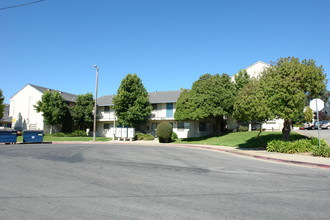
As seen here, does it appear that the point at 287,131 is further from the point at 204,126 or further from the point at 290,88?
the point at 204,126

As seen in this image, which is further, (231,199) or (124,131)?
(124,131)

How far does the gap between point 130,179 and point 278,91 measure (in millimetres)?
12398

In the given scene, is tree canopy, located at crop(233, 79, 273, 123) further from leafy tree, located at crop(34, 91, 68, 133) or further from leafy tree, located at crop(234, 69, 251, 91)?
leafy tree, located at crop(34, 91, 68, 133)

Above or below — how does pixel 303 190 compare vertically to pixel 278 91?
below

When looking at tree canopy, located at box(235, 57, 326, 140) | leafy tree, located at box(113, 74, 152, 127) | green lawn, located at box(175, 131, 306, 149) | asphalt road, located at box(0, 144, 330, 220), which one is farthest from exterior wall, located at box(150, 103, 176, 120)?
asphalt road, located at box(0, 144, 330, 220)

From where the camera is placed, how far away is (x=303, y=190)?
618 centimetres

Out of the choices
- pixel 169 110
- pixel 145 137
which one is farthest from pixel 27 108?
pixel 169 110

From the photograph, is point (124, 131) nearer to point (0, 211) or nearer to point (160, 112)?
point (160, 112)

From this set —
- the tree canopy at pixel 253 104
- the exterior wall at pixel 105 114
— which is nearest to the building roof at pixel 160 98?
the exterior wall at pixel 105 114

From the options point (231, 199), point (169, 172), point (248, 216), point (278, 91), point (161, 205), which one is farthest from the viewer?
point (278, 91)

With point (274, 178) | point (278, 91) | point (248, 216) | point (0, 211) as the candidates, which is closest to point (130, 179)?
point (0, 211)

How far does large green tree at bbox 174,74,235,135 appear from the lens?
2914cm

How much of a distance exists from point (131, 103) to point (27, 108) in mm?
21589

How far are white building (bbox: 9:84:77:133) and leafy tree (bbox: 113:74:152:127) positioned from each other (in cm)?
1388
